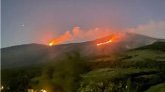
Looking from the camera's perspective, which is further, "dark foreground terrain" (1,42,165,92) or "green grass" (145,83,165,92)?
"dark foreground terrain" (1,42,165,92)

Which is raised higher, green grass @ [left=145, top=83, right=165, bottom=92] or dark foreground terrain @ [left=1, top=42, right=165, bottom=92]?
dark foreground terrain @ [left=1, top=42, right=165, bottom=92]

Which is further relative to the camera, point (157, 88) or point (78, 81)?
point (78, 81)

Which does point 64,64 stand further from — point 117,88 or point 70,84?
point 117,88

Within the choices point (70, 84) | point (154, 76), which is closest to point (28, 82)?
point (70, 84)

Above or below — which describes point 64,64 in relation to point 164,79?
above

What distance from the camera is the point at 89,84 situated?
58.2 m

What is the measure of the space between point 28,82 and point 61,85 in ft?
40.7

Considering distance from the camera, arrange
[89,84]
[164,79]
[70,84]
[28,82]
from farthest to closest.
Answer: [28,82], [164,79], [89,84], [70,84]

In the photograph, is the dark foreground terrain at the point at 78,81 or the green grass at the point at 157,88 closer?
the green grass at the point at 157,88

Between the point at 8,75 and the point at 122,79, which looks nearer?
the point at 122,79

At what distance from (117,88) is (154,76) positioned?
1033 centimetres

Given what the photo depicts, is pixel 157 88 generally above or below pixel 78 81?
below

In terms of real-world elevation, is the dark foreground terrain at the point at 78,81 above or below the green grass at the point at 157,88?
above

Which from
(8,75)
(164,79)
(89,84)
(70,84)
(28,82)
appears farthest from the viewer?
(8,75)
